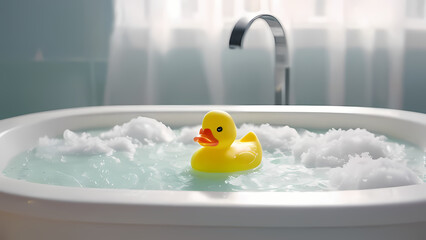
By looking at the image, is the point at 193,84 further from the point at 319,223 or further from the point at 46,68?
the point at 319,223

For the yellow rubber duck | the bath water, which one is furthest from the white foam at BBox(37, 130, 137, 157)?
the yellow rubber duck

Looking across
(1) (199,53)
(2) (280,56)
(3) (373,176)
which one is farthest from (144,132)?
(1) (199,53)

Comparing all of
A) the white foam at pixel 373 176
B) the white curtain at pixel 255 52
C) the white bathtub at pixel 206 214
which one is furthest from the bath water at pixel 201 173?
the white curtain at pixel 255 52

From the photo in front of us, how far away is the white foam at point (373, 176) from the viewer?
0.93 meters

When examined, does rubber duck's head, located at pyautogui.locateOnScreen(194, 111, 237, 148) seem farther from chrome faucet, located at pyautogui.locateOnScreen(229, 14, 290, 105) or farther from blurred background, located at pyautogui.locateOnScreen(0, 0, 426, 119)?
blurred background, located at pyautogui.locateOnScreen(0, 0, 426, 119)

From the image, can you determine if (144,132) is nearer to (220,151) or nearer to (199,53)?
(220,151)

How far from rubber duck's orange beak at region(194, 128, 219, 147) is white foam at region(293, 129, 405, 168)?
269mm

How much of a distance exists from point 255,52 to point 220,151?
1426mm

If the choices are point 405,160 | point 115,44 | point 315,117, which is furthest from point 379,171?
point 115,44

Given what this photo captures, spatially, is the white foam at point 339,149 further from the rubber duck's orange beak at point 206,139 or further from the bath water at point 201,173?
the rubber duck's orange beak at point 206,139

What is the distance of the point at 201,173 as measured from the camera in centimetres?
118

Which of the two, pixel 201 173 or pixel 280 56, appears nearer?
pixel 201 173

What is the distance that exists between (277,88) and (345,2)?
84cm

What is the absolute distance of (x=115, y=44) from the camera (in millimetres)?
2527
